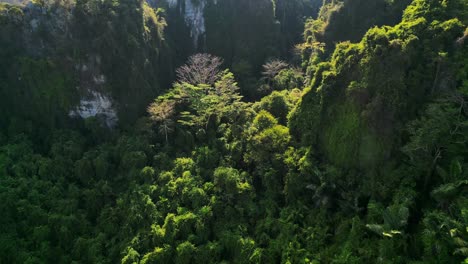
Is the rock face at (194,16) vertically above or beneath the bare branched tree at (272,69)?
Answer: above

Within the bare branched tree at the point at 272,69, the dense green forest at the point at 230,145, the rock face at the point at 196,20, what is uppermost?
the rock face at the point at 196,20

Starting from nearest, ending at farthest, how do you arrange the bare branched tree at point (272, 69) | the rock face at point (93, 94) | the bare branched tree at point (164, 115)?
the bare branched tree at point (164, 115)
the rock face at point (93, 94)
the bare branched tree at point (272, 69)

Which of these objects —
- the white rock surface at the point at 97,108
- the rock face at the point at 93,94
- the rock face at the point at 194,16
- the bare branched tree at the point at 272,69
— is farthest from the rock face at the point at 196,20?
the white rock surface at the point at 97,108

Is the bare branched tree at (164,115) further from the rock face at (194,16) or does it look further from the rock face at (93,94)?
the rock face at (194,16)

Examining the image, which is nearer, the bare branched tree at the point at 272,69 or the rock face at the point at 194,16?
the bare branched tree at the point at 272,69

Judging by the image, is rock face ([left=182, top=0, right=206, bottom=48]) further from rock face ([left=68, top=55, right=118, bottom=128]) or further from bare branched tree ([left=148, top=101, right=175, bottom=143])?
bare branched tree ([left=148, top=101, right=175, bottom=143])

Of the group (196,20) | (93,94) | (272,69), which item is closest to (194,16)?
(196,20)

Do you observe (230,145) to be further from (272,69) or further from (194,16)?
(194,16)
